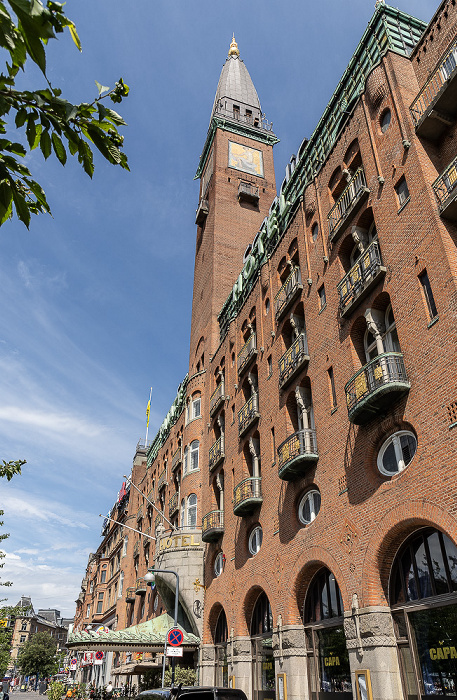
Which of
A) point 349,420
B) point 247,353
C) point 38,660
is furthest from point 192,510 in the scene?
point 38,660

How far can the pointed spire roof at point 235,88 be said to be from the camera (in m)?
59.3

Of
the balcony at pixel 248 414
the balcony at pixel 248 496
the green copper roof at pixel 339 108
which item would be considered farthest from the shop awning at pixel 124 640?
the green copper roof at pixel 339 108

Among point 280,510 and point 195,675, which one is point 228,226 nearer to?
point 280,510

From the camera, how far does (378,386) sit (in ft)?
49.0

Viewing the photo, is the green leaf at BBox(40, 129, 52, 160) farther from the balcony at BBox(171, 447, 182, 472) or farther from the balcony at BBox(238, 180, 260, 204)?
the balcony at BBox(238, 180, 260, 204)

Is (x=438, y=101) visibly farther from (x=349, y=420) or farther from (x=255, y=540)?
(x=255, y=540)

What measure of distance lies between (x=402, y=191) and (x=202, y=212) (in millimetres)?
33841

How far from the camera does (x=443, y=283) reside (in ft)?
45.8

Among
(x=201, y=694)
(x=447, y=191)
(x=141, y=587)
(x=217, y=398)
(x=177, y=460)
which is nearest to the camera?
(x=201, y=694)

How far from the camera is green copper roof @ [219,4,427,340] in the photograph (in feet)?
65.8

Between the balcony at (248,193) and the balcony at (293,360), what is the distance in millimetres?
27452

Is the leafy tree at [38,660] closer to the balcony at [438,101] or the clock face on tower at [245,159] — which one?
the clock face on tower at [245,159]

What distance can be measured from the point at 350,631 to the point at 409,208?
1237cm

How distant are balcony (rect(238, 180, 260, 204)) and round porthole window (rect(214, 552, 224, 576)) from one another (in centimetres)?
3070
